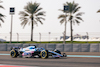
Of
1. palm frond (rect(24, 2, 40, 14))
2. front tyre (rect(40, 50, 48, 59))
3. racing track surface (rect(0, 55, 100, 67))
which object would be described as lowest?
racing track surface (rect(0, 55, 100, 67))

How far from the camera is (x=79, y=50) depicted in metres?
26.6

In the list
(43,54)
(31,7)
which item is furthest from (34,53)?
(31,7)

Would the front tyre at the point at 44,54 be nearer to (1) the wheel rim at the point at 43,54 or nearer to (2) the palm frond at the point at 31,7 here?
Result: (1) the wheel rim at the point at 43,54

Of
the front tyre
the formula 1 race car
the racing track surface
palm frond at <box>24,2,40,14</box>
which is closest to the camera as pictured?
the racing track surface

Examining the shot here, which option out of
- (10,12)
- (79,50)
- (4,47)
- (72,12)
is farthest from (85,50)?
(72,12)

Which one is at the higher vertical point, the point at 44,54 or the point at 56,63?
the point at 44,54

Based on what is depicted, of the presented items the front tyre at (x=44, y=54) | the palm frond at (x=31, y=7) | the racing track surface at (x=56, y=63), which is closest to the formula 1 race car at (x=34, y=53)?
the front tyre at (x=44, y=54)

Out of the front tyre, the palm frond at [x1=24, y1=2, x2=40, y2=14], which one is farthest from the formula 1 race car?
the palm frond at [x1=24, y1=2, x2=40, y2=14]

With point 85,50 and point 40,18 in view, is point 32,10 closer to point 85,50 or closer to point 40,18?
point 40,18

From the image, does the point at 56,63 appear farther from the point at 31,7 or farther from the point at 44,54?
the point at 31,7

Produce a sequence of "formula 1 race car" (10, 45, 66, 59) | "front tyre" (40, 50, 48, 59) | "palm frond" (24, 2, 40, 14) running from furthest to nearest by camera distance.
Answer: "palm frond" (24, 2, 40, 14), "formula 1 race car" (10, 45, 66, 59), "front tyre" (40, 50, 48, 59)

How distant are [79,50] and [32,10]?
1106 inches

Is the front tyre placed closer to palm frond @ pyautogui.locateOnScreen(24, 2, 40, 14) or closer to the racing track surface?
the racing track surface

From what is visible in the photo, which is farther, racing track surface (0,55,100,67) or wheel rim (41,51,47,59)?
wheel rim (41,51,47,59)
